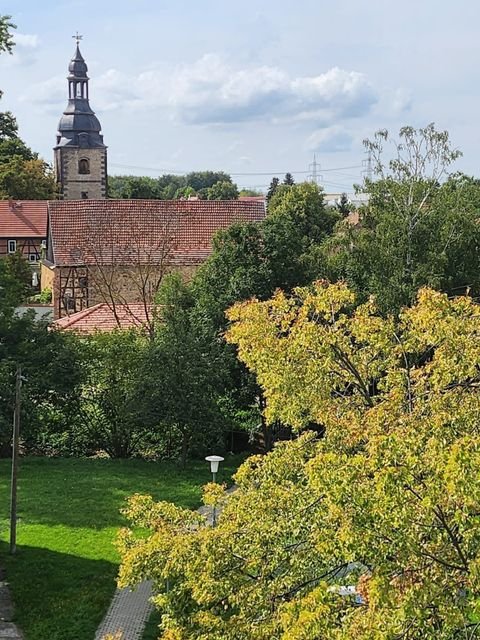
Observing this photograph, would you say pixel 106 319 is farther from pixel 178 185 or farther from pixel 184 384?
pixel 178 185

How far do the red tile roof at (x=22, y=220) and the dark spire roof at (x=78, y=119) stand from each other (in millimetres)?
12646

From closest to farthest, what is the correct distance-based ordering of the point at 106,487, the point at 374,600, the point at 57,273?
the point at 374,600
the point at 106,487
the point at 57,273

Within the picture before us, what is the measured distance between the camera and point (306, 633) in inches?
252

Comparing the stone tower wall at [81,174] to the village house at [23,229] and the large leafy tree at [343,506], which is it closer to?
the village house at [23,229]

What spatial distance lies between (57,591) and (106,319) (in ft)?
58.4

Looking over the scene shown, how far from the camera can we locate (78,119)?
68688mm

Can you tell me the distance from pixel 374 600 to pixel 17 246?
53.5 metres

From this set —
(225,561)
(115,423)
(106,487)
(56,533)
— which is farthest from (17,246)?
(225,561)

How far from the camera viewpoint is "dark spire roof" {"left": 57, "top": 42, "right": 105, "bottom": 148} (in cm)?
6812

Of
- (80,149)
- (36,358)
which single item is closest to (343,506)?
(36,358)

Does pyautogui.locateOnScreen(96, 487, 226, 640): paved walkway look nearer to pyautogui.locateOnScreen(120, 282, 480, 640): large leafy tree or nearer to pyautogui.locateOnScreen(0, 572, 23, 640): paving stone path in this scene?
pyautogui.locateOnScreen(0, 572, 23, 640): paving stone path

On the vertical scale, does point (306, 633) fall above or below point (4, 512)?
above

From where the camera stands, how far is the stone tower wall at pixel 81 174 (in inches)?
2675

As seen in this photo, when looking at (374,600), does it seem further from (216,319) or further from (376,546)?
(216,319)
